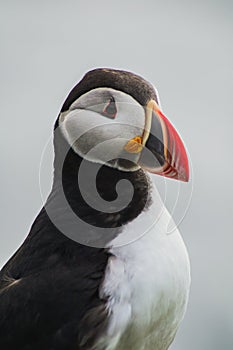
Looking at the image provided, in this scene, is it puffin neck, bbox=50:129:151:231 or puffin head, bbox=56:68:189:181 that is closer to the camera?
puffin head, bbox=56:68:189:181

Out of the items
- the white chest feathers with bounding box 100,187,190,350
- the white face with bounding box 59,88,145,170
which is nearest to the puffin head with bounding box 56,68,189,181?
the white face with bounding box 59,88,145,170

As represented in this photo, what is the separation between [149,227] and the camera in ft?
14.3

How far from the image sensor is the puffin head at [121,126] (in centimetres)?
419

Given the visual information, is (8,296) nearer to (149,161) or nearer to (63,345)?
(63,345)

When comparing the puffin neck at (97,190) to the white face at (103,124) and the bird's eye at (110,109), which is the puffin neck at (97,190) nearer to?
the white face at (103,124)

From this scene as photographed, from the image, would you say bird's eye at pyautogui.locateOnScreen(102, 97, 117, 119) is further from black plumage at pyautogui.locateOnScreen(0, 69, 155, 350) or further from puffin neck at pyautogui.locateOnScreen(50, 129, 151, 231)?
puffin neck at pyautogui.locateOnScreen(50, 129, 151, 231)

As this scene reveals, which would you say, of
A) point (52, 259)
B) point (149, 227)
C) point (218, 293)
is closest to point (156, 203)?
point (149, 227)

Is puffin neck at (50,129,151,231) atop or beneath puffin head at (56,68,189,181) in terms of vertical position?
beneath

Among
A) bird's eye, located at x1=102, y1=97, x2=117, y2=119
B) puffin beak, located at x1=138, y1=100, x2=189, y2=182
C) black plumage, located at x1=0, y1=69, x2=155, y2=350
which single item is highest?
bird's eye, located at x1=102, y1=97, x2=117, y2=119

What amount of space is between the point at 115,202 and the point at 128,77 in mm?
438

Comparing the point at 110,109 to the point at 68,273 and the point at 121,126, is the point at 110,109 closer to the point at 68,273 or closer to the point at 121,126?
the point at 121,126

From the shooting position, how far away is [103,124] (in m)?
4.28

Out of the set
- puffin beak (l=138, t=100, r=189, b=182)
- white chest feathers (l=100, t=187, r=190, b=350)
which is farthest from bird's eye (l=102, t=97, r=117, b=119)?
white chest feathers (l=100, t=187, r=190, b=350)

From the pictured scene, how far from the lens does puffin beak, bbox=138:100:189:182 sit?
13.7 feet
